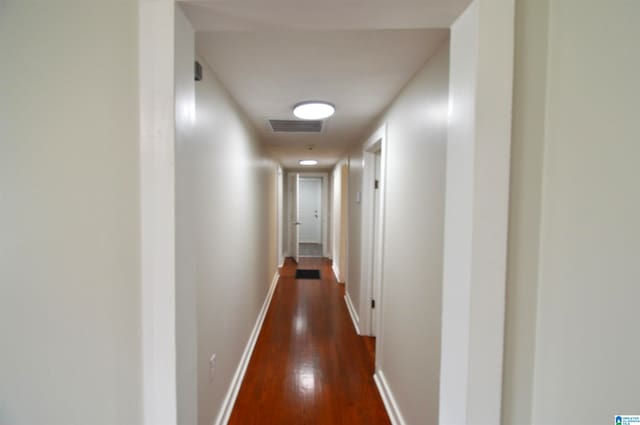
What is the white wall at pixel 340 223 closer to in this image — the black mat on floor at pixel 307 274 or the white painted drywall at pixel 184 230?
the black mat on floor at pixel 307 274

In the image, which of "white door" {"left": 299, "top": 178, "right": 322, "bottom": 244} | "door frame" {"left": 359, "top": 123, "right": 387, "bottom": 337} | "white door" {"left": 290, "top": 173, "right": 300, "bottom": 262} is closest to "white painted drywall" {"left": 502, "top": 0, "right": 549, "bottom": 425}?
"door frame" {"left": 359, "top": 123, "right": 387, "bottom": 337}

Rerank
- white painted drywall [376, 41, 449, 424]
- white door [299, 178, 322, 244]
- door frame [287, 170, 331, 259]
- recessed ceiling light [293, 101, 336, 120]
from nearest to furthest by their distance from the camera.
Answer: white painted drywall [376, 41, 449, 424], recessed ceiling light [293, 101, 336, 120], door frame [287, 170, 331, 259], white door [299, 178, 322, 244]

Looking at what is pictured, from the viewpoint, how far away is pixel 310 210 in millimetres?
8086

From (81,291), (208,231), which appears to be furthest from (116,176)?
(208,231)

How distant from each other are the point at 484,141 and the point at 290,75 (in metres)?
1.14

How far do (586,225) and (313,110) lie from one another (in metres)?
1.66

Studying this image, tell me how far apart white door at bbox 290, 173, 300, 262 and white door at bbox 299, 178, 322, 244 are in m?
1.97

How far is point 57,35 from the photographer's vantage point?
68 cm

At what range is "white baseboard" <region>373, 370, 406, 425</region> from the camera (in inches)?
59.7

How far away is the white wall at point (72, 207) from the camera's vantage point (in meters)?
0.68

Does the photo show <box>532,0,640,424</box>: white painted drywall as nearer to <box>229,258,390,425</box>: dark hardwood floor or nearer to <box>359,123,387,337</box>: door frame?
<box>229,258,390,425</box>: dark hardwood floor

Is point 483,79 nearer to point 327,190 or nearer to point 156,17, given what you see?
point 156,17

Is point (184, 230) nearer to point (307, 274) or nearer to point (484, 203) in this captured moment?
point (484, 203)

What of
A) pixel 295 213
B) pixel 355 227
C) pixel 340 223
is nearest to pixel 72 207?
pixel 355 227
